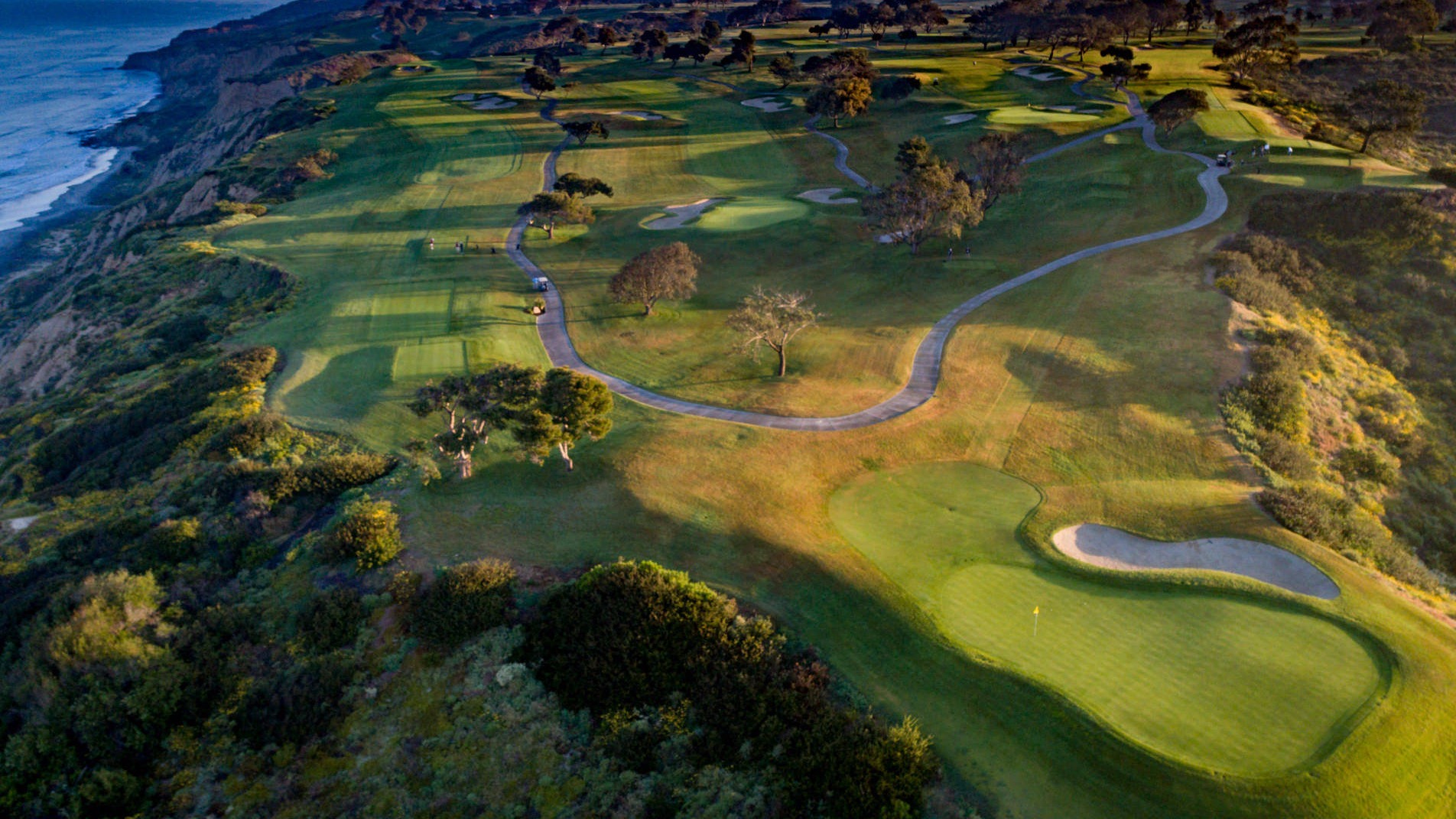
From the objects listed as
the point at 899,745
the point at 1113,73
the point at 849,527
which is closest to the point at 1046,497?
the point at 849,527

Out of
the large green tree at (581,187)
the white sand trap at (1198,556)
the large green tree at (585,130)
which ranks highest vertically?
the large green tree at (585,130)

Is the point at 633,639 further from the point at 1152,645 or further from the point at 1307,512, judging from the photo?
the point at 1307,512

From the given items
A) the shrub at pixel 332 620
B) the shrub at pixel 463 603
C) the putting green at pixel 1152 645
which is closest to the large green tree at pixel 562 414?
the shrub at pixel 463 603

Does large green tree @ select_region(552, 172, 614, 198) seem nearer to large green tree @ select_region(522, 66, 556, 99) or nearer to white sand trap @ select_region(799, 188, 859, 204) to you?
white sand trap @ select_region(799, 188, 859, 204)

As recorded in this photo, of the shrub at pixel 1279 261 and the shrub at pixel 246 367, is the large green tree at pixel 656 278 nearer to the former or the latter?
the shrub at pixel 246 367

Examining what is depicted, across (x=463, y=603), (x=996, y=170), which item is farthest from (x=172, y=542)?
(x=996, y=170)

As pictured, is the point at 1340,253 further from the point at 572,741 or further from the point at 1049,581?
the point at 572,741
